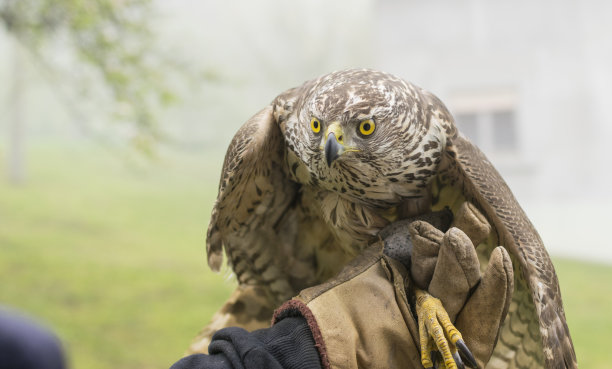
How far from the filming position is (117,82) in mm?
4035

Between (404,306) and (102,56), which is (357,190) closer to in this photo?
(404,306)

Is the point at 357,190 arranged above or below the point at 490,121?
below

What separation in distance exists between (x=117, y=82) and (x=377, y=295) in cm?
331

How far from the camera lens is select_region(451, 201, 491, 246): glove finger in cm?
135

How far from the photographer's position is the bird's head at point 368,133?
4.50 feet

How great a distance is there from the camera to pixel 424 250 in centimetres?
133

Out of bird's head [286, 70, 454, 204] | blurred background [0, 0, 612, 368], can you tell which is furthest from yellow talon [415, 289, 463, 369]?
blurred background [0, 0, 612, 368]

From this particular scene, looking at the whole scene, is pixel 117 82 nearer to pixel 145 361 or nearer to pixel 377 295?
pixel 145 361

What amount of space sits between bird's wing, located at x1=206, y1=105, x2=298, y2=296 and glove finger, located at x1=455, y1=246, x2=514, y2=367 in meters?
0.71

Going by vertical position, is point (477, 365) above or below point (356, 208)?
below

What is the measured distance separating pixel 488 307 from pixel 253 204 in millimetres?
785

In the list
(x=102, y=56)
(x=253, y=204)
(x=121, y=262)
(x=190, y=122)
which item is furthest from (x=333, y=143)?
(x=190, y=122)

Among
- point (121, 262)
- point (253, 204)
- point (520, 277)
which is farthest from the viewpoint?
point (121, 262)

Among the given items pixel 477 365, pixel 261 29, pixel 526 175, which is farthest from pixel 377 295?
pixel 261 29
